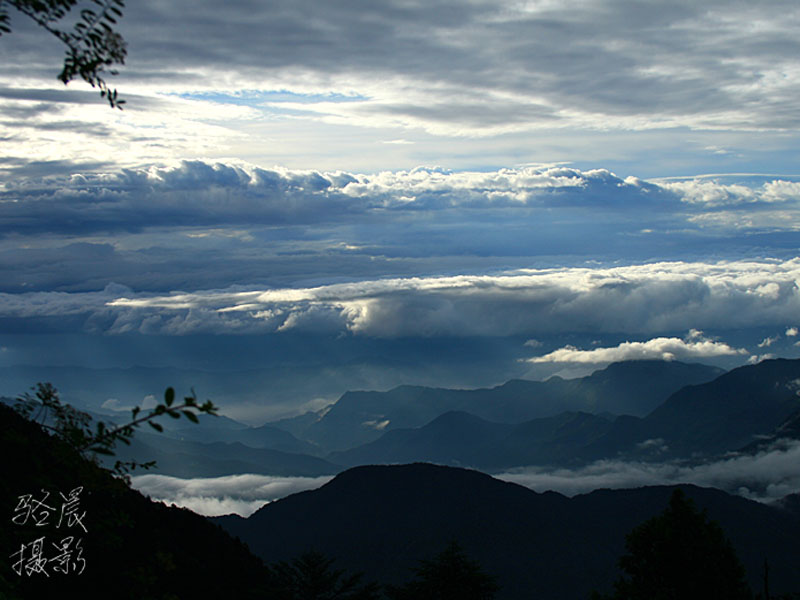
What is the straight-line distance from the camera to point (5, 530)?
13.8 meters

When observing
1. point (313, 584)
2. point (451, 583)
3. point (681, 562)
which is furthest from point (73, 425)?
point (451, 583)

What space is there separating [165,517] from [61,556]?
150171mm

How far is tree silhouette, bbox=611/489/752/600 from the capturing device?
42.2 metres

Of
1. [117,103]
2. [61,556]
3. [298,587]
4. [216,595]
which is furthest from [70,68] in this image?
[216,595]

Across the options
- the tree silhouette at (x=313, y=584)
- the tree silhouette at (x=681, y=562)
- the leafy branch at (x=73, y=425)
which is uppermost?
the leafy branch at (x=73, y=425)

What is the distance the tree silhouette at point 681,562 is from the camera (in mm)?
42219

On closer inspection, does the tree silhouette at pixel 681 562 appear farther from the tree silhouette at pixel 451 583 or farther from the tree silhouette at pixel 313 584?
the tree silhouette at pixel 313 584

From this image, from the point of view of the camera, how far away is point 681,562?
4347 centimetres

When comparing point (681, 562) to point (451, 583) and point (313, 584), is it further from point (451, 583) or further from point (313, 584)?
point (313, 584)

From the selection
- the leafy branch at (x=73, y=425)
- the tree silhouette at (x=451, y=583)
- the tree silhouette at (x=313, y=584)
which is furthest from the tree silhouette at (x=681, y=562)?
the leafy branch at (x=73, y=425)

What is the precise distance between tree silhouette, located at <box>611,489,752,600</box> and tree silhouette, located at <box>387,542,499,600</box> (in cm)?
2886

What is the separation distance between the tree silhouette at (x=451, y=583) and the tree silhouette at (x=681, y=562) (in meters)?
28.9

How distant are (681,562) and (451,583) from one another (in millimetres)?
32958

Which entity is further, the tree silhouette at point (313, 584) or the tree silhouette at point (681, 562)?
the tree silhouette at point (313, 584)
